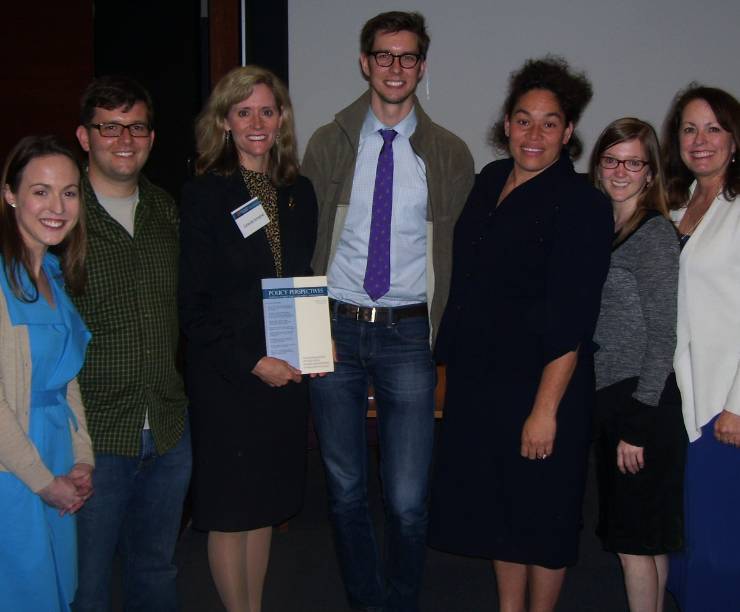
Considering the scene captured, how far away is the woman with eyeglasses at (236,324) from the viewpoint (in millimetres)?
2170

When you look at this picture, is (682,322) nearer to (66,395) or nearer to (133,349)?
(133,349)

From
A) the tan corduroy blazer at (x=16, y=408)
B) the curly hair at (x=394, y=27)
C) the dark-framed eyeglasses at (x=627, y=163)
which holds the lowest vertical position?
the tan corduroy blazer at (x=16, y=408)

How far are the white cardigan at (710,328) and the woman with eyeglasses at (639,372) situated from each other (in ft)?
0.17

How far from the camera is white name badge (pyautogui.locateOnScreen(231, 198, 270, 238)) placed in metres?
2.19

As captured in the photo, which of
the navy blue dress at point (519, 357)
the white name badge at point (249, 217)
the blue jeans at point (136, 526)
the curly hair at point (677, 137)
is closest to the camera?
the blue jeans at point (136, 526)

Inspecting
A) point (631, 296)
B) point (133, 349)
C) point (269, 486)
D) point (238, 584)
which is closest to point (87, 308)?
point (133, 349)

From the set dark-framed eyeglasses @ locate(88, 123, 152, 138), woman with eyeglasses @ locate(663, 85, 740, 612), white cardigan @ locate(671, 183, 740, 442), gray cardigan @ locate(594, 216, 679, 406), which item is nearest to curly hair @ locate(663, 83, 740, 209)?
woman with eyeglasses @ locate(663, 85, 740, 612)

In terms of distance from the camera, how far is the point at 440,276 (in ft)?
8.09

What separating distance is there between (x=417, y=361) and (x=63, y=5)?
7.93 feet

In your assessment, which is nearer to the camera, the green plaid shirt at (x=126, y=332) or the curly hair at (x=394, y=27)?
the green plaid shirt at (x=126, y=332)

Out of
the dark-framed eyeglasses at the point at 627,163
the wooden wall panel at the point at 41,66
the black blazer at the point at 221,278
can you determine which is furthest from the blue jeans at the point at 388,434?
the wooden wall panel at the point at 41,66

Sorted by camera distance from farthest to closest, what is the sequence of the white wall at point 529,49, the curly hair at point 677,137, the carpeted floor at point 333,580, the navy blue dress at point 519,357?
the white wall at point 529,49 < the carpeted floor at point 333,580 < the curly hair at point 677,137 < the navy blue dress at point 519,357

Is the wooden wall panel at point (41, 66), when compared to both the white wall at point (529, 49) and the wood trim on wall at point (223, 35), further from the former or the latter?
the white wall at point (529, 49)

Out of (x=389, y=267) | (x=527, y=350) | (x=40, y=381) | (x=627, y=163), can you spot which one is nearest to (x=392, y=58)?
(x=389, y=267)
